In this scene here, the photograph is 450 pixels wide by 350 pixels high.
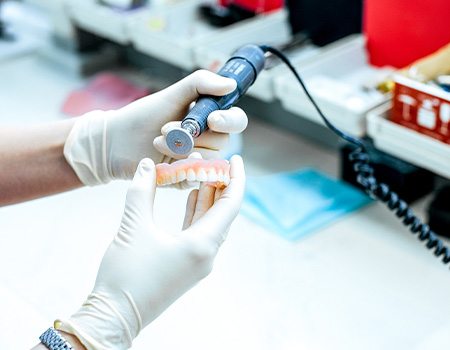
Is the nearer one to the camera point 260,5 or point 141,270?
point 141,270

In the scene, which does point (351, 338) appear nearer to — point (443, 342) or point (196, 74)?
point (443, 342)

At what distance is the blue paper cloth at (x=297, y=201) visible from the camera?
6.01 feet

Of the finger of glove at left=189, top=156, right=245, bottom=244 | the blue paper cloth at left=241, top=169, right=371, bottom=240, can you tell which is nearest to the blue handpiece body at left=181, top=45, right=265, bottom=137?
the finger of glove at left=189, top=156, right=245, bottom=244

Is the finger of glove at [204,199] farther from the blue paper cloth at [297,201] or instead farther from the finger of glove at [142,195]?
the blue paper cloth at [297,201]

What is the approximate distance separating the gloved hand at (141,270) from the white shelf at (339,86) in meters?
0.80

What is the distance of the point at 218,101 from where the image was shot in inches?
46.9

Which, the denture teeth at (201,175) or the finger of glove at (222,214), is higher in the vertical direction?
the denture teeth at (201,175)

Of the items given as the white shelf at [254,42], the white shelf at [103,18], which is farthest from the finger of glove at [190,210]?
the white shelf at [103,18]

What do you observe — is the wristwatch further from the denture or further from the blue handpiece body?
the blue handpiece body

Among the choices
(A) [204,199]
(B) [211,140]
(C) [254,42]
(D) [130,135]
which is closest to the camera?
(A) [204,199]

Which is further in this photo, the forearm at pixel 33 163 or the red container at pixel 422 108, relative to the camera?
the red container at pixel 422 108

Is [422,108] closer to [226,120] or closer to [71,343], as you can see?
[226,120]

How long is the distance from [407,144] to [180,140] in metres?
0.77

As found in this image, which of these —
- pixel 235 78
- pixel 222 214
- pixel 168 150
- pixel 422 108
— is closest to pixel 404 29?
pixel 422 108
